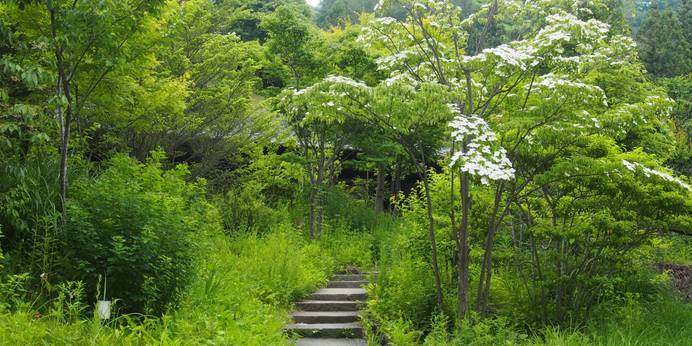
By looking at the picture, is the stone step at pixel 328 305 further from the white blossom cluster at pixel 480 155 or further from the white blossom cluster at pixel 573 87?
the white blossom cluster at pixel 573 87

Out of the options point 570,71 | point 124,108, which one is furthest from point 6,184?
point 570,71

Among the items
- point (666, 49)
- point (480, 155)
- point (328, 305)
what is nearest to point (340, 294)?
point (328, 305)

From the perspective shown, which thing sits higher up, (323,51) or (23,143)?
(323,51)

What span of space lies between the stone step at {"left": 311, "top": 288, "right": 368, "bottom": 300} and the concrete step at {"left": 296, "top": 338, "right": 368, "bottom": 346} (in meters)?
1.60

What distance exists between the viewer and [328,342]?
8391mm

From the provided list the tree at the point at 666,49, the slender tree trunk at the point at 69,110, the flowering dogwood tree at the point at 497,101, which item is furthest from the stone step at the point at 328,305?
the tree at the point at 666,49

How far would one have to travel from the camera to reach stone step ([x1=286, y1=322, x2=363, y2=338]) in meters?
8.56

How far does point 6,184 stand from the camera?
5.87 meters

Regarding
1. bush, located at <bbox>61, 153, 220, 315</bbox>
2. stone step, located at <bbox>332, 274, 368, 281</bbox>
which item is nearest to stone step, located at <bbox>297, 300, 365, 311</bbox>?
stone step, located at <bbox>332, 274, 368, 281</bbox>

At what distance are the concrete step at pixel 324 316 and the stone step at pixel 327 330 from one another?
154 millimetres

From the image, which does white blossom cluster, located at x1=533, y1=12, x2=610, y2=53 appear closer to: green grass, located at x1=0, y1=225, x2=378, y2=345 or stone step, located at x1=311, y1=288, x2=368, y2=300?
green grass, located at x1=0, y1=225, x2=378, y2=345

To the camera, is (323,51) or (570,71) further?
(323,51)

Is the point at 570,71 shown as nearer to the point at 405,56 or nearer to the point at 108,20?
the point at 405,56

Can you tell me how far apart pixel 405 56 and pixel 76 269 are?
444 cm
